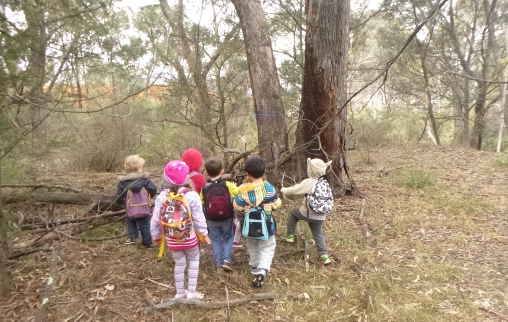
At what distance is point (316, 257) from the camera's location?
428 centimetres

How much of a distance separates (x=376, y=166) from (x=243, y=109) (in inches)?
172

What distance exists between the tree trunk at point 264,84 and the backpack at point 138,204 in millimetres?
2335

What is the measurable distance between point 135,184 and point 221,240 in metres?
1.28

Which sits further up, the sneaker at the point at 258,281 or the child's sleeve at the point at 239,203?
the child's sleeve at the point at 239,203

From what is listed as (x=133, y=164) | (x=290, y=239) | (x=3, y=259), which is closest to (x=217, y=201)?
(x=290, y=239)

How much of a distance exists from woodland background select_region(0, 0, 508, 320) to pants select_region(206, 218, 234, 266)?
1335mm

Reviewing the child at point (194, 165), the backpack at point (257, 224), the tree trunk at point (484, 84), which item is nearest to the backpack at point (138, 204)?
the child at point (194, 165)

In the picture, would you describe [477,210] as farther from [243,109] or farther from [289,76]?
[289,76]

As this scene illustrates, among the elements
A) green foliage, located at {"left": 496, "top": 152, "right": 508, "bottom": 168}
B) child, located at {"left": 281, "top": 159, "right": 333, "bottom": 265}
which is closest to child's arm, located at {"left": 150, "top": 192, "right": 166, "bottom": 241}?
child, located at {"left": 281, "top": 159, "right": 333, "bottom": 265}

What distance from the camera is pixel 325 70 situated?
18.3ft

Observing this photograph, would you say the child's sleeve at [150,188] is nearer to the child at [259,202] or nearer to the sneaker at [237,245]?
the sneaker at [237,245]

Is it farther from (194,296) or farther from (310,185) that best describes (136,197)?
(310,185)

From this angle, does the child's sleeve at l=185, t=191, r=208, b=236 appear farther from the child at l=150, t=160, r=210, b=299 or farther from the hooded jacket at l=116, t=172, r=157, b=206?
the hooded jacket at l=116, t=172, r=157, b=206

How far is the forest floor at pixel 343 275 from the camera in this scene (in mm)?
3275
